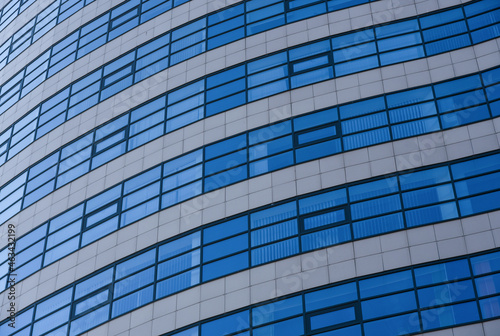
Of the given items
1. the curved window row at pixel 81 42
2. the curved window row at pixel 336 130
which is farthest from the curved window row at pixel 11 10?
the curved window row at pixel 336 130

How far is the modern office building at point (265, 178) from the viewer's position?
30.6 metres

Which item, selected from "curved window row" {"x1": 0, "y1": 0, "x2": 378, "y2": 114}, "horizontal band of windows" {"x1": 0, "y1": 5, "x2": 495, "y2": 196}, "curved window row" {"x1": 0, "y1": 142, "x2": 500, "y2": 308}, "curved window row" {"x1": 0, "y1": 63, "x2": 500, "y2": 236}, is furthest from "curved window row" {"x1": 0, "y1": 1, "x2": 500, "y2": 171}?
"curved window row" {"x1": 0, "y1": 142, "x2": 500, "y2": 308}

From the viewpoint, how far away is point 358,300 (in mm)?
30266

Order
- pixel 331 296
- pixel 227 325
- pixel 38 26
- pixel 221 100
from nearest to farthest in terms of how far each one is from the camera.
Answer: pixel 331 296 → pixel 227 325 → pixel 221 100 → pixel 38 26

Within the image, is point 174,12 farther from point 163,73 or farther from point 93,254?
point 93,254

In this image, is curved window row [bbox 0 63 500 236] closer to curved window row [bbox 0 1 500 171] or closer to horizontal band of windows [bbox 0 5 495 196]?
horizontal band of windows [bbox 0 5 495 196]

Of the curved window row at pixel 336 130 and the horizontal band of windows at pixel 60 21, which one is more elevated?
the horizontal band of windows at pixel 60 21

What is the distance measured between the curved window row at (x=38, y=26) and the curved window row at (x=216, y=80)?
18.7 ft

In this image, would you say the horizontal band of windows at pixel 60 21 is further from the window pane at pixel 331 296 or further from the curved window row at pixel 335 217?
the window pane at pixel 331 296

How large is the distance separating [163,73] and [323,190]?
1089 cm

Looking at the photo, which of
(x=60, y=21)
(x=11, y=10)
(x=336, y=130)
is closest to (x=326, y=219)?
(x=336, y=130)

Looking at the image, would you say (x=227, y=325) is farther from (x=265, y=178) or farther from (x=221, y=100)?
(x=221, y=100)

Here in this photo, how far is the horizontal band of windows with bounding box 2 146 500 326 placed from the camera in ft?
104

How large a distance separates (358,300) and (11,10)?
30686 mm
